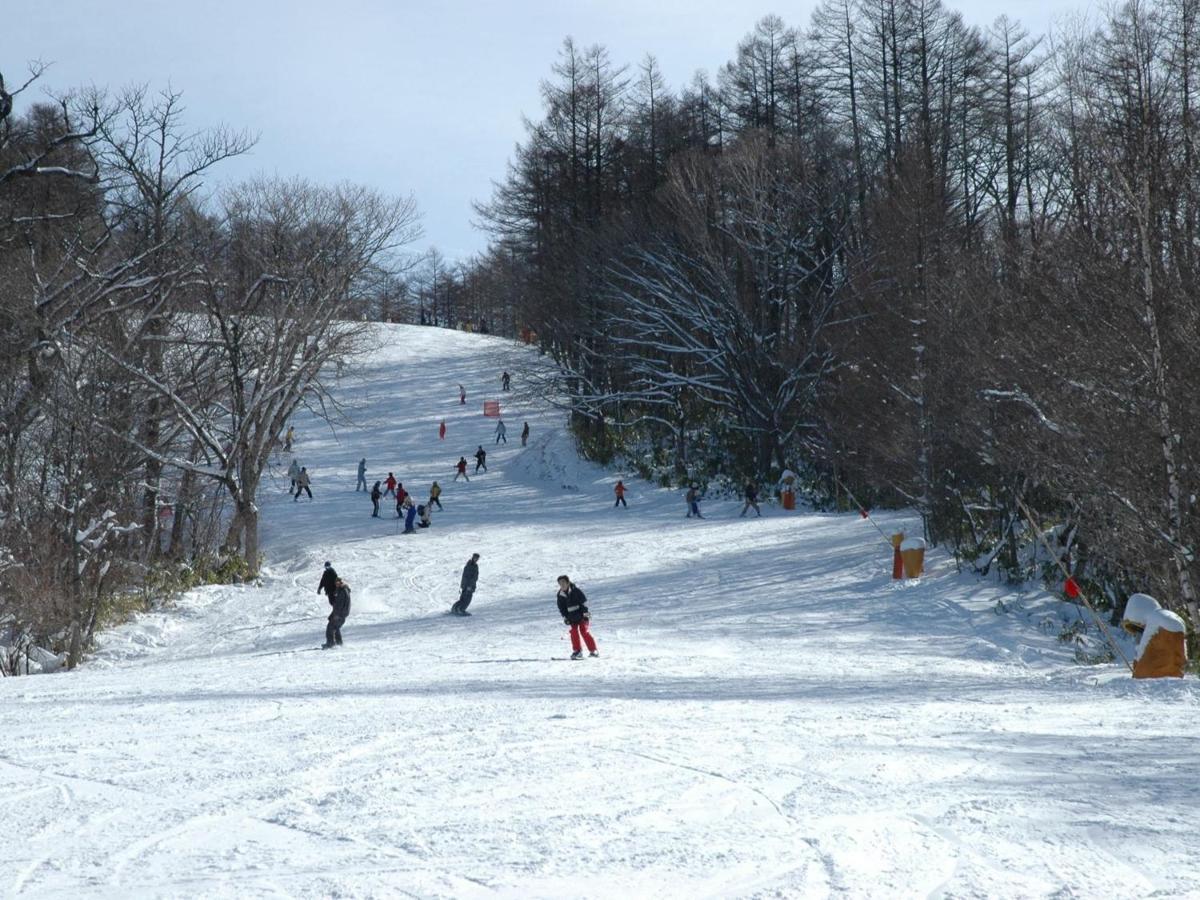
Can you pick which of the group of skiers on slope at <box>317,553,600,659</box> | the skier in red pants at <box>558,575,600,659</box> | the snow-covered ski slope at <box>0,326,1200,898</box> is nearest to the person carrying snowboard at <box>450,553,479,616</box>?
the group of skiers on slope at <box>317,553,600,659</box>

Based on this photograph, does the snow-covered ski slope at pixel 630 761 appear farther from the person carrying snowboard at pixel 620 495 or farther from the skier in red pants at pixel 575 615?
the person carrying snowboard at pixel 620 495

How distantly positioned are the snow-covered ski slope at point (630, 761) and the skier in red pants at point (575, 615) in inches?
24.3

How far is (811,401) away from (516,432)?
19270 millimetres

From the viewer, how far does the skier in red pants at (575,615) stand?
1573 cm

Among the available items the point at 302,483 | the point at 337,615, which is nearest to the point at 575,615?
the point at 337,615

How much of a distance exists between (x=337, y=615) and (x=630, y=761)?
37.0ft

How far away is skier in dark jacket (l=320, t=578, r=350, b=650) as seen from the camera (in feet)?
62.3

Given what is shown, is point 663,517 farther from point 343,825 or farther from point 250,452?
point 343,825

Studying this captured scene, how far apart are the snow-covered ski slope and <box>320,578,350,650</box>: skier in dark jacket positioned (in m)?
0.49

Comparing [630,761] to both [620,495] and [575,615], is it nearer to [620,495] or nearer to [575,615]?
[575,615]

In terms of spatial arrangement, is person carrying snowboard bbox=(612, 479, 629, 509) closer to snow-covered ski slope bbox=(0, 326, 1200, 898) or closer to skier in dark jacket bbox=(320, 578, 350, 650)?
snow-covered ski slope bbox=(0, 326, 1200, 898)

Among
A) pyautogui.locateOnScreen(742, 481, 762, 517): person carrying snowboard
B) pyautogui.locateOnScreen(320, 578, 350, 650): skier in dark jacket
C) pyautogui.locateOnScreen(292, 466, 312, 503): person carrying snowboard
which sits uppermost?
pyautogui.locateOnScreen(292, 466, 312, 503): person carrying snowboard

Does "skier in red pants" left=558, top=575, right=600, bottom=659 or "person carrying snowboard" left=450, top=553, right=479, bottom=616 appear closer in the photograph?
"skier in red pants" left=558, top=575, right=600, bottom=659

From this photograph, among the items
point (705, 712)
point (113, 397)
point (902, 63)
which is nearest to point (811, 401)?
point (902, 63)
